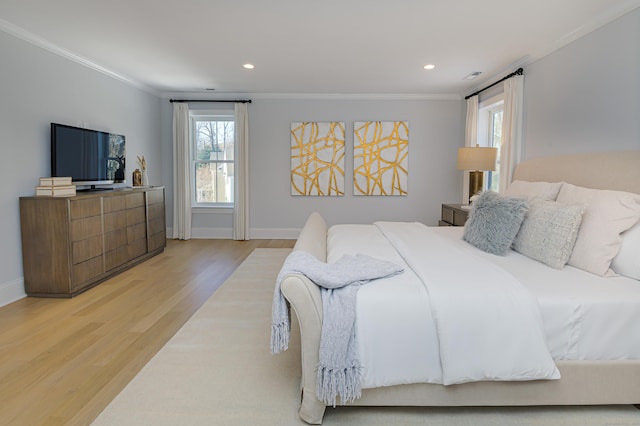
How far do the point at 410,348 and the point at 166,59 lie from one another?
13.9 feet

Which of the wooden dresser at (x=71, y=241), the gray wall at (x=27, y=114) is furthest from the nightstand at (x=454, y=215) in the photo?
the gray wall at (x=27, y=114)

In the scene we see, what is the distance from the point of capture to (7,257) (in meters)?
3.49

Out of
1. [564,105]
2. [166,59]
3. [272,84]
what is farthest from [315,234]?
[272,84]

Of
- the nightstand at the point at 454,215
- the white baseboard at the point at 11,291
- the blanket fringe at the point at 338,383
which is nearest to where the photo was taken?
the blanket fringe at the point at 338,383

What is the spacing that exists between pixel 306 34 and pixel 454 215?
2823 mm

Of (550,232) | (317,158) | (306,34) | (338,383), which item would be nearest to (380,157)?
(317,158)

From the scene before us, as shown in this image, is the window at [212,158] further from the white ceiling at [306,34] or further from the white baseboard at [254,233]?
the white ceiling at [306,34]

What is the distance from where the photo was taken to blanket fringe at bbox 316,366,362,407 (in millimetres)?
1727

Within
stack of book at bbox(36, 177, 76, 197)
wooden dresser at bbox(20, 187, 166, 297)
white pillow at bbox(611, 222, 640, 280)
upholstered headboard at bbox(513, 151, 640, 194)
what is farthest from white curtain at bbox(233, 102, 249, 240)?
white pillow at bbox(611, 222, 640, 280)

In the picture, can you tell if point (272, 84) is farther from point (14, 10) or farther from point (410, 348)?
point (410, 348)

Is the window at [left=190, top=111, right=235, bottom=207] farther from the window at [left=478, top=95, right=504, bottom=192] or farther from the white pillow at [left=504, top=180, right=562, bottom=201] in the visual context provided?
the white pillow at [left=504, top=180, right=562, bottom=201]

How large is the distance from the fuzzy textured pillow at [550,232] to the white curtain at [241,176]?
470cm

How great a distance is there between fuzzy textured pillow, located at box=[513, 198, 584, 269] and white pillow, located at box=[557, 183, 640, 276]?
6cm

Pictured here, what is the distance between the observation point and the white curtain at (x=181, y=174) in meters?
6.53
